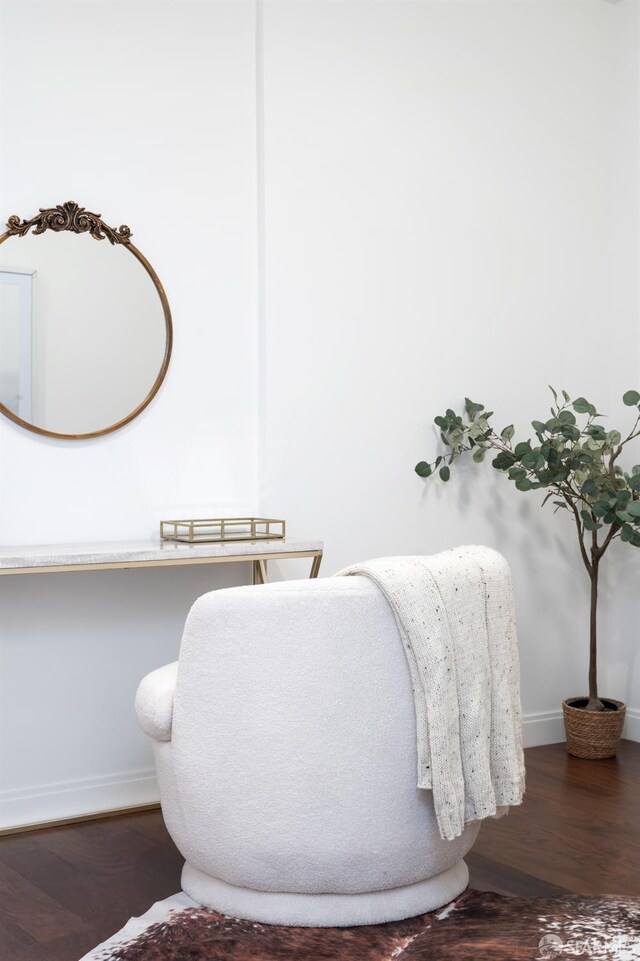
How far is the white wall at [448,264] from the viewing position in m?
3.44

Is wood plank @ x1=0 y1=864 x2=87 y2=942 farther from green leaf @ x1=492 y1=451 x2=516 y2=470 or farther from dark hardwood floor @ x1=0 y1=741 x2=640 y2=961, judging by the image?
green leaf @ x1=492 y1=451 x2=516 y2=470

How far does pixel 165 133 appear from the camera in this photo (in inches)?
126

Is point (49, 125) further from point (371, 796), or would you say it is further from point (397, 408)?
point (371, 796)

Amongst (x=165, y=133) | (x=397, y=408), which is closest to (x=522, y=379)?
(x=397, y=408)

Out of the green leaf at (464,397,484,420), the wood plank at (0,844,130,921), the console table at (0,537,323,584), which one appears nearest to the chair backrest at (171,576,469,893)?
the wood plank at (0,844,130,921)

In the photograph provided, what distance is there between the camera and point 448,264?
12.4 feet

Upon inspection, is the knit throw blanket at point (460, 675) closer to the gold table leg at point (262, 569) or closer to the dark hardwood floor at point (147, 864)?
the dark hardwood floor at point (147, 864)

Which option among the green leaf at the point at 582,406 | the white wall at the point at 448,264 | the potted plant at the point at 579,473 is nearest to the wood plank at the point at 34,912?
the white wall at the point at 448,264

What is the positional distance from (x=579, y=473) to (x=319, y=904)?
6.21 feet

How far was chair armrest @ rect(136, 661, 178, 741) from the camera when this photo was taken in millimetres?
2150

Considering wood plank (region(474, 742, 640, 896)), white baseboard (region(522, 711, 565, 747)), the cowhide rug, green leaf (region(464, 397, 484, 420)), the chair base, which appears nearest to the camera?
the cowhide rug

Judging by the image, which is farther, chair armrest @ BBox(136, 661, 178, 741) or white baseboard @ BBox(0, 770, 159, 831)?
white baseboard @ BBox(0, 770, 159, 831)

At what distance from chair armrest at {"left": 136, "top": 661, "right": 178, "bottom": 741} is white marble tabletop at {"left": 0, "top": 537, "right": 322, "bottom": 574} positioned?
0.56 meters

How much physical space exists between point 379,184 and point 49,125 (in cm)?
118
